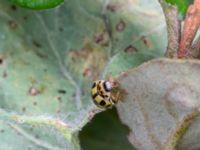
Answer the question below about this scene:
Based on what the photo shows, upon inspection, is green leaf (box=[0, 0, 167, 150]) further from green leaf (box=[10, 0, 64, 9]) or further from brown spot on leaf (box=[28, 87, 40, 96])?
green leaf (box=[10, 0, 64, 9])

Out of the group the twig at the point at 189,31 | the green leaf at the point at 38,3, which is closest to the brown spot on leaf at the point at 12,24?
the green leaf at the point at 38,3

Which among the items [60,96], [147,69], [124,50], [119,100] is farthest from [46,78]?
[147,69]

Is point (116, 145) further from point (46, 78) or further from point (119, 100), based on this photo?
point (119, 100)

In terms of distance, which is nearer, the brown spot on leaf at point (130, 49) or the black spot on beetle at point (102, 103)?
the black spot on beetle at point (102, 103)

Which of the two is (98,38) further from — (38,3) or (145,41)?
(38,3)

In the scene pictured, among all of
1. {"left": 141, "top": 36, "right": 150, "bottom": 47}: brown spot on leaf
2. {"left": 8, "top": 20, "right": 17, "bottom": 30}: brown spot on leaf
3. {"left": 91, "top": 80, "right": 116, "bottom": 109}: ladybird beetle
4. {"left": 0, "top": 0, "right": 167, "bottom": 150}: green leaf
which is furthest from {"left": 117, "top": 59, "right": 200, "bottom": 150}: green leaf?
{"left": 8, "top": 20, "right": 17, "bottom": 30}: brown spot on leaf

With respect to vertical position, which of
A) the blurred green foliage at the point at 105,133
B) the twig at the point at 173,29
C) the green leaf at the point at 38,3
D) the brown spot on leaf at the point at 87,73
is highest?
the twig at the point at 173,29

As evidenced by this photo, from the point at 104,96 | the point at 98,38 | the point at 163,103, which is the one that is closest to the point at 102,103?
the point at 104,96

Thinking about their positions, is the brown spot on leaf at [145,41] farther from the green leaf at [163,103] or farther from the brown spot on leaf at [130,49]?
the green leaf at [163,103]
